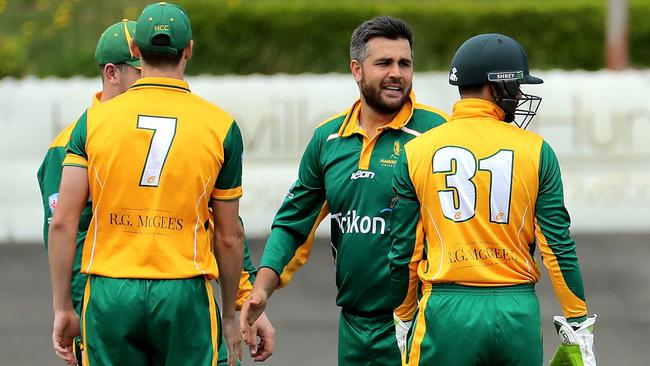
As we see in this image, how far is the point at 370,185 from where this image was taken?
19.5ft

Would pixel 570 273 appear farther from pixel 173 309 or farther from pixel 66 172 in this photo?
pixel 66 172

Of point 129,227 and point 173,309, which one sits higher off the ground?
point 129,227

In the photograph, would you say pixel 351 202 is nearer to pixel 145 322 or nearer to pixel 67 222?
pixel 145 322

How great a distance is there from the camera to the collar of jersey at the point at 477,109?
5082 mm

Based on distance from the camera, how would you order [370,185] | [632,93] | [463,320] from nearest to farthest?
1. [463,320]
2. [370,185]
3. [632,93]

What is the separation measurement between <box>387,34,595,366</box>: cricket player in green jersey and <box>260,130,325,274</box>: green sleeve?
115 cm

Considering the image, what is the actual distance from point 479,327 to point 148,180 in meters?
1.41

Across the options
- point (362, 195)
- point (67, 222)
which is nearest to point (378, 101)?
point (362, 195)

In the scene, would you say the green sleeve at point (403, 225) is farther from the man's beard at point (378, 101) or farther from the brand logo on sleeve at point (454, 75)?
the man's beard at point (378, 101)

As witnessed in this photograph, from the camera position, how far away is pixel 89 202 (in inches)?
235

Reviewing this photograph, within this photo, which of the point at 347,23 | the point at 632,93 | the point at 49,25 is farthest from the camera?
the point at 49,25

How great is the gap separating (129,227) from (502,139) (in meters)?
1.51

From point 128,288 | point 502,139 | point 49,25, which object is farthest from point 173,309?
point 49,25

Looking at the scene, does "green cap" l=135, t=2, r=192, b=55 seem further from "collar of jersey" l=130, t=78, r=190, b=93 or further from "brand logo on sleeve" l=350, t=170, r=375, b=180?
"brand logo on sleeve" l=350, t=170, r=375, b=180
